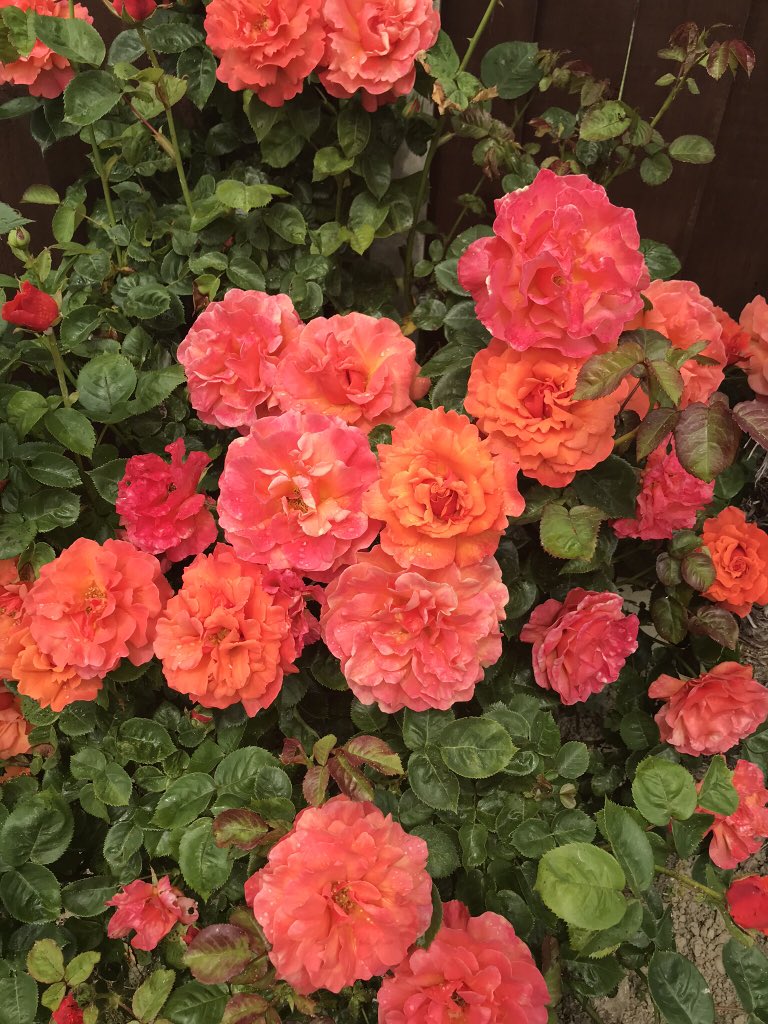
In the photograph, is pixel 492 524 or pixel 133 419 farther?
pixel 133 419

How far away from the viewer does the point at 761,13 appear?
4.22 feet

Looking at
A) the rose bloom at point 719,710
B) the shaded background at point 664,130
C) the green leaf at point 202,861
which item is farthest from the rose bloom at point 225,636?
the shaded background at point 664,130

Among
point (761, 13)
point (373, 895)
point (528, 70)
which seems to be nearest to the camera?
point (373, 895)

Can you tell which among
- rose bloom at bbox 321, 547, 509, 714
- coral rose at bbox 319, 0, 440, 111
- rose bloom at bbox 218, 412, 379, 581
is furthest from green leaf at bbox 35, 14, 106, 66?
rose bloom at bbox 321, 547, 509, 714

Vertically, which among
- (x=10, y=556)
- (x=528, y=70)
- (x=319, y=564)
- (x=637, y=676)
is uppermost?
(x=528, y=70)

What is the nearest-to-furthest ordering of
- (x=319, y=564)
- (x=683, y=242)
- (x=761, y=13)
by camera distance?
(x=319, y=564) → (x=761, y=13) → (x=683, y=242)

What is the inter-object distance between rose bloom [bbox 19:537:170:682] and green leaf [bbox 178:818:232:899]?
0.22 meters

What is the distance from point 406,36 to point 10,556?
83 centimetres

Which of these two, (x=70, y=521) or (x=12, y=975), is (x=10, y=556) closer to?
(x=70, y=521)

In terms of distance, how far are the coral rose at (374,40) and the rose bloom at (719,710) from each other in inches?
35.1

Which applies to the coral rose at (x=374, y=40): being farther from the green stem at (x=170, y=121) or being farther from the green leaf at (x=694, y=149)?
the green leaf at (x=694, y=149)

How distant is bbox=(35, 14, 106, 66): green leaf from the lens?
3.33 ft

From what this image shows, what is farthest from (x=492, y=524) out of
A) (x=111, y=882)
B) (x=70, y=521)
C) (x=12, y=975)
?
(x=12, y=975)

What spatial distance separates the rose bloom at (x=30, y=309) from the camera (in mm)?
906
